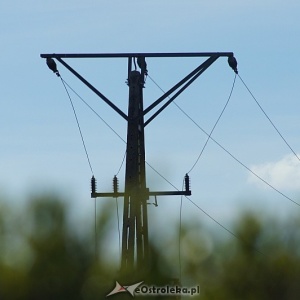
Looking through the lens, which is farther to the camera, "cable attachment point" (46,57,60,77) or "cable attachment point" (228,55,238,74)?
"cable attachment point" (228,55,238,74)

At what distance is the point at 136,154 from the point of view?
2970 cm

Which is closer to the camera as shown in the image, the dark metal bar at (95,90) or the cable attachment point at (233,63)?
the dark metal bar at (95,90)

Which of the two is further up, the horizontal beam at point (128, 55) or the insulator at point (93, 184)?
the horizontal beam at point (128, 55)

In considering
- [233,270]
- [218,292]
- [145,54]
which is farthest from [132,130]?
[233,270]

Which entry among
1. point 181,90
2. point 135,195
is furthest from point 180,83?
point 135,195

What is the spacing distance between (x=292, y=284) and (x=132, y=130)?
17.7 m

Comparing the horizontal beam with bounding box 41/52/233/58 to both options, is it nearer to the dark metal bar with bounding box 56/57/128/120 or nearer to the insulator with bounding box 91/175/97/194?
the dark metal bar with bounding box 56/57/128/120

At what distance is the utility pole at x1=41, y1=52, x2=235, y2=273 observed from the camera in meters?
29.4

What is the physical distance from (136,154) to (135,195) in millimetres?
949

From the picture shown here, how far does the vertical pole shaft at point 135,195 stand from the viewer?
29359 mm

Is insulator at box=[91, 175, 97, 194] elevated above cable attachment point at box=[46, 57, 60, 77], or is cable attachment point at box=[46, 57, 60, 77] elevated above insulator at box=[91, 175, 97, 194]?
cable attachment point at box=[46, 57, 60, 77]

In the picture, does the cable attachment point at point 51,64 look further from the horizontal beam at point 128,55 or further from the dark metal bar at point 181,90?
the dark metal bar at point 181,90

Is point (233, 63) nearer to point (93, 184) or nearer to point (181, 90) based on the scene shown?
point (181, 90)

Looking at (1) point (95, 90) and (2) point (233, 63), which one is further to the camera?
(2) point (233, 63)
